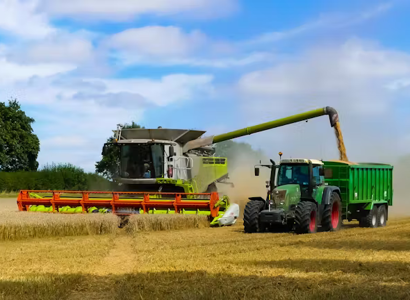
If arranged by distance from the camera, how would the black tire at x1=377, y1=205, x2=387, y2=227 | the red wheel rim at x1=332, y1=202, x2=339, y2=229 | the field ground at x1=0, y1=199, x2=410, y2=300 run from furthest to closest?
the black tire at x1=377, y1=205, x2=387, y2=227 < the red wheel rim at x1=332, y1=202, x2=339, y2=229 < the field ground at x1=0, y1=199, x2=410, y2=300

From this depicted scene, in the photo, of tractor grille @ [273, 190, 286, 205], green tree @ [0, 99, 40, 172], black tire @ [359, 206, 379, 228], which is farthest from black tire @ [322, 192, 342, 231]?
green tree @ [0, 99, 40, 172]

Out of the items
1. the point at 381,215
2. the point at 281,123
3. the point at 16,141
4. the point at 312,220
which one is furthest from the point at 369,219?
the point at 16,141

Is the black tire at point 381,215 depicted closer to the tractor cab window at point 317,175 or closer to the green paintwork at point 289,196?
the tractor cab window at point 317,175

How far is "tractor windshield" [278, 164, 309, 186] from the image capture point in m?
15.5

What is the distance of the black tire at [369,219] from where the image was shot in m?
17.9

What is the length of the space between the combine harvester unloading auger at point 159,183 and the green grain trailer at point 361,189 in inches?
121

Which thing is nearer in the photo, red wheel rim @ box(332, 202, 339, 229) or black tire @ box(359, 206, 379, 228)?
red wheel rim @ box(332, 202, 339, 229)

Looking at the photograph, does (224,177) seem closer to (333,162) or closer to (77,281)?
(333,162)

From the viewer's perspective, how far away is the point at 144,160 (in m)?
19.4

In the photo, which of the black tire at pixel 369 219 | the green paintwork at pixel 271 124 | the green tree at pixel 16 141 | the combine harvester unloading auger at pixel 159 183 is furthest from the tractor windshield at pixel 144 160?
the green tree at pixel 16 141

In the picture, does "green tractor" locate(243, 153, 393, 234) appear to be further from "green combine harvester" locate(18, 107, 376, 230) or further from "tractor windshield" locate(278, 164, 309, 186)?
"green combine harvester" locate(18, 107, 376, 230)

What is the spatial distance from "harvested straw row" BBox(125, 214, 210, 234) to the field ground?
5.35 feet

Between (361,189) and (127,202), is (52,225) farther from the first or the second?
(361,189)

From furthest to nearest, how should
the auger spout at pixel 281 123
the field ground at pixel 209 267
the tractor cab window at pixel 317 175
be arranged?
the auger spout at pixel 281 123 → the tractor cab window at pixel 317 175 → the field ground at pixel 209 267
